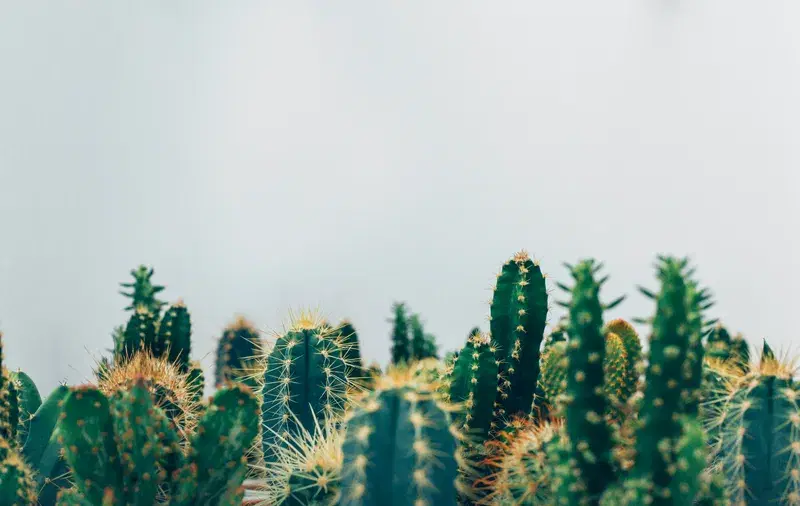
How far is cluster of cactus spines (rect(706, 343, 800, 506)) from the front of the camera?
4.48 m

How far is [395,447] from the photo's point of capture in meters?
4.30

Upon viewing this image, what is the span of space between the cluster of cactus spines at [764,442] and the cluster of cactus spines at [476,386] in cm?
152

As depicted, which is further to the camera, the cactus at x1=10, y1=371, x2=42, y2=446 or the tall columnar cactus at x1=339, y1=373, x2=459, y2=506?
the cactus at x1=10, y1=371, x2=42, y2=446

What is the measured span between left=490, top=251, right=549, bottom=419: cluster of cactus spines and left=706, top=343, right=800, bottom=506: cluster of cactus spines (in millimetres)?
1514

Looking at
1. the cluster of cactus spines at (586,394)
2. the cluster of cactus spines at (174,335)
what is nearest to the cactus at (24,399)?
the cluster of cactus spines at (174,335)

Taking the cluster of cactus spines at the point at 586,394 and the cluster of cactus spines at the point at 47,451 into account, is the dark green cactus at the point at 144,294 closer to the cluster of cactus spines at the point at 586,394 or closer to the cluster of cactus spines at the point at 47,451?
the cluster of cactus spines at the point at 47,451

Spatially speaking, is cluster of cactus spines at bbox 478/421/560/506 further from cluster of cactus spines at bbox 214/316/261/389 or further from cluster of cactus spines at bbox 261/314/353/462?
cluster of cactus spines at bbox 214/316/261/389

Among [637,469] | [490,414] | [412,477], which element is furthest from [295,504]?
[637,469]

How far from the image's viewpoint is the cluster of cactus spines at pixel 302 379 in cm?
620

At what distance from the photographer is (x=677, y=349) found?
361cm

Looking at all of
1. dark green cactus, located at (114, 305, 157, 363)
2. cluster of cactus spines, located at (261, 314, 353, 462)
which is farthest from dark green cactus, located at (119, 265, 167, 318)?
cluster of cactus spines, located at (261, 314, 353, 462)

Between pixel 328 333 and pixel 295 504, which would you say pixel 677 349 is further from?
pixel 328 333

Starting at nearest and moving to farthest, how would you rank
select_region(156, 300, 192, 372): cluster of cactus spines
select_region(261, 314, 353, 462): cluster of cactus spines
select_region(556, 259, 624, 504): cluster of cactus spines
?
1. select_region(556, 259, 624, 504): cluster of cactus spines
2. select_region(261, 314, 353, 462): cluster of cactus spines
3. select_region(156, 300, 192, 372): cluster of cactus spines

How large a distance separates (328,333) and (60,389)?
2052 millimetres
